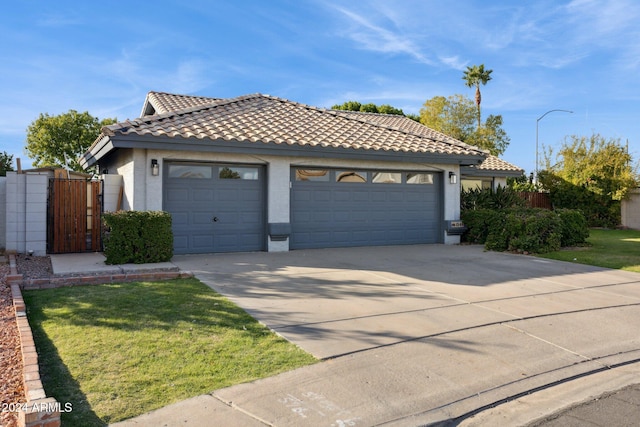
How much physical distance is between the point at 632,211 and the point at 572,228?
12.9 metres

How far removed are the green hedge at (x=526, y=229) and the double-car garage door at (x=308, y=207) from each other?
1370 millimetres

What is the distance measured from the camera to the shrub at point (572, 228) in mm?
13868

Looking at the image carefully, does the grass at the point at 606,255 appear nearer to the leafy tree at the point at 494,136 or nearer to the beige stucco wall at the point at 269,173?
the beige stucco wall at the point at 269,173

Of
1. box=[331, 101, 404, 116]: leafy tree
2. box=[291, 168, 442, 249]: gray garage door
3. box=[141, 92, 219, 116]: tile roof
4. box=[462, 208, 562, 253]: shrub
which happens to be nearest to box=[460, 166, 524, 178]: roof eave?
box=[291, 168, 442, 249]: gray garage door

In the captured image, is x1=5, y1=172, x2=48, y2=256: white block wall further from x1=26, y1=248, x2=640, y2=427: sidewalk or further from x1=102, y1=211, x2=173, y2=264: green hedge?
x1=26, y1=248, x2=640, y2=427: sidewalk

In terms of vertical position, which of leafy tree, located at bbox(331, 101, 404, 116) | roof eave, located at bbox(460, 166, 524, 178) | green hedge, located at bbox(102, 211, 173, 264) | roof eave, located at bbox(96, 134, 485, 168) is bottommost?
green hedge, located at bbox(102, 211, 173, 264)

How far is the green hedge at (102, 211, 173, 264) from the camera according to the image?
9297mm

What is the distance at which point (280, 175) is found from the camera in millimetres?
12227

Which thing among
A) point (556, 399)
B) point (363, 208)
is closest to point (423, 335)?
point (556, 399)

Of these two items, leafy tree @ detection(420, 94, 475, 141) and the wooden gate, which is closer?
the wooden gate

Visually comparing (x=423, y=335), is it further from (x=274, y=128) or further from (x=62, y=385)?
(x=274, y=128)

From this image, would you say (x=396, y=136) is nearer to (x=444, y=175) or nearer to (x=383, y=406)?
(x=444, y=175)

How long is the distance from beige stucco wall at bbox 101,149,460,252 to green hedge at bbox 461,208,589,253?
834mm

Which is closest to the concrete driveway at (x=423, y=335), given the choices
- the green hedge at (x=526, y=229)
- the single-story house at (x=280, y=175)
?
the single-story house at (x=280, y=175)
